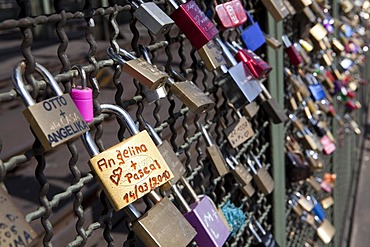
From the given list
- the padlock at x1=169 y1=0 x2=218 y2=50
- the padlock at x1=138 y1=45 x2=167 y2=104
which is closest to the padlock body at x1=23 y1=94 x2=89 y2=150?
the padlock at x1=138 y1=45 x2=167 y2=104

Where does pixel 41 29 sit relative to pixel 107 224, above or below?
above

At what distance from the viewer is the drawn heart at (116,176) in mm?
784

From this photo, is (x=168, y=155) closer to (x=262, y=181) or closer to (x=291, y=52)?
(x=262, y=181)

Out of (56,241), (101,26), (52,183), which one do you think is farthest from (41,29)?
(56,241)

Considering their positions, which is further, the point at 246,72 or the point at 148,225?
the point at 246,72

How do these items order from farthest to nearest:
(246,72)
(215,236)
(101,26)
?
(101,26)
(246,72)
(215,236)

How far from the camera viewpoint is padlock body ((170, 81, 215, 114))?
1.07 m

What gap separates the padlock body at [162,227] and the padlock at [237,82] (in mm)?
491

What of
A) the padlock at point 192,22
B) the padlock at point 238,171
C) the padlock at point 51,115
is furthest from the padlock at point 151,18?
the padlock at point 238,171

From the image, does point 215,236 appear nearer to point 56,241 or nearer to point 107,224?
point 107,224

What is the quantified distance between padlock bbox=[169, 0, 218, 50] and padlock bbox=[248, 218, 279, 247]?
2.68 ft

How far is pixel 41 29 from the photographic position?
16.4 feet

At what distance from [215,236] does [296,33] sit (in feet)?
5.37

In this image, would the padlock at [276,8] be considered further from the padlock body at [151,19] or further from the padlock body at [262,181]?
the padlock body at [151,19]
